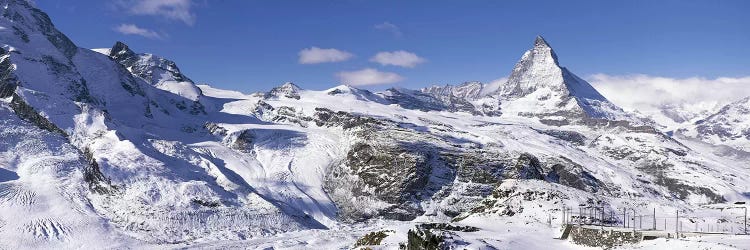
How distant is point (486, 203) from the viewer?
8856 centimetres

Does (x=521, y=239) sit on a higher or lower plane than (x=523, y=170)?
lower

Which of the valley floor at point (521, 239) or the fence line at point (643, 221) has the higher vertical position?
the fence line at point (643, 221)

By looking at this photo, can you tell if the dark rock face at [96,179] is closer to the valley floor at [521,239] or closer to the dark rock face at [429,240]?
the valley floor at [521,239]

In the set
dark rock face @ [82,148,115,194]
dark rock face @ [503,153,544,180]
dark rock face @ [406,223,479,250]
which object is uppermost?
dark rock face @ [503,153,544,180]

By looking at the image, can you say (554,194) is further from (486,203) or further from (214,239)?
(214,239)

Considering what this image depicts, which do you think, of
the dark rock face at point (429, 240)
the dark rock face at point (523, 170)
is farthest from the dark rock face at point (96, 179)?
the dark rock face at point (429, 240)

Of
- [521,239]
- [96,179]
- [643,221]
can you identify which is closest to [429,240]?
[521,239]

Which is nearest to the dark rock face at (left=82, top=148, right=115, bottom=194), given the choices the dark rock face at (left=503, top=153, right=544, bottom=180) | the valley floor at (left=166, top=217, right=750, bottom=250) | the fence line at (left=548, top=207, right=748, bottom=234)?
the valley floor at (left=166, top=217, right=750, bottom=250)

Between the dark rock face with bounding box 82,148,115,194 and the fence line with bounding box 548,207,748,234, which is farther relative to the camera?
the dark rock face with bounding box 82,148,115,194

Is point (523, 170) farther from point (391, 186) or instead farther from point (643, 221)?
point (643, 221)

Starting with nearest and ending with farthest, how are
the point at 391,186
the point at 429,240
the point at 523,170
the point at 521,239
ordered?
the point at 429,240 < the point at 521,239 < the point at 391,186 < the point at 523,170

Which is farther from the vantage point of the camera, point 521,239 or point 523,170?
point 523,170

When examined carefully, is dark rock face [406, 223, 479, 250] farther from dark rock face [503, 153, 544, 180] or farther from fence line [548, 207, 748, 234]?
dark rock face [503, 153, 544, 180]

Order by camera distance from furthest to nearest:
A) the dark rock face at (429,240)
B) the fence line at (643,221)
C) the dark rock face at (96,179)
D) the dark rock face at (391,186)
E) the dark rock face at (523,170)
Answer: the dark rock face at (523,170)
the dark rock face at (391,186)
the dark rock face at (96,179)
the fence line at (643,221)
the dark rock face at (429,240)
